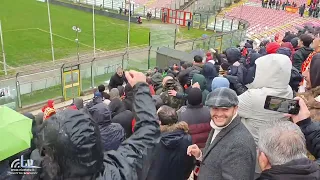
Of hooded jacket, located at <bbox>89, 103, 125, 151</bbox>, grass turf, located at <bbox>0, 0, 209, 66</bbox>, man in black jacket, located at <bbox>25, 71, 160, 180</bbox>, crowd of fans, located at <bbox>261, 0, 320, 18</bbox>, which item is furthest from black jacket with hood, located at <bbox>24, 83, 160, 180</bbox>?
crowd of fans, located at <bbox>261, 0, 320, 18</bbox>

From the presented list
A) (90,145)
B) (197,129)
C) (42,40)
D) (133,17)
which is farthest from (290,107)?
(133,17)

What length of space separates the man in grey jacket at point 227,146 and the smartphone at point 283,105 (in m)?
0.35

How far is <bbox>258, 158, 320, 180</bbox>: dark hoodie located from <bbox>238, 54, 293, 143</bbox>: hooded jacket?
1362 millimetres

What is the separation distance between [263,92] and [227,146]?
1039 millimetres

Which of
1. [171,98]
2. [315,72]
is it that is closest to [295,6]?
[171,98]

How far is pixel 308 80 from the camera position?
4.88 meters

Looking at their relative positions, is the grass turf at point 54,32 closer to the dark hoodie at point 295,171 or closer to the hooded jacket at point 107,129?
the hooded jacket at point 107,129

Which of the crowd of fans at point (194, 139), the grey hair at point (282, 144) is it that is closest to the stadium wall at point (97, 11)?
the crowd of fans at point (194, 139)

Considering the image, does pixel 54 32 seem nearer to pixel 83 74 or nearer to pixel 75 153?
pixel 83 74

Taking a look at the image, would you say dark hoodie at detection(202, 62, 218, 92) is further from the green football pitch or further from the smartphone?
the green football pitch

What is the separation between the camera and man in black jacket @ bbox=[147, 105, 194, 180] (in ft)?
13.0

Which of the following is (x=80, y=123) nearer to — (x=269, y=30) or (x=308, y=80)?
(x=308, y=80)

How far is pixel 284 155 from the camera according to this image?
2.57 m

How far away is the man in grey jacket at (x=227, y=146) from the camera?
3102mm
